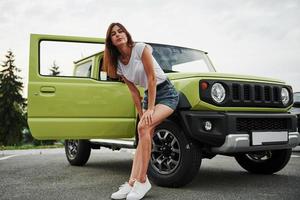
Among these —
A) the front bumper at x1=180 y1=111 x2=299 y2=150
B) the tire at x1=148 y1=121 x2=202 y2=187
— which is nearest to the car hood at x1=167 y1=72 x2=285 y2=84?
the front bumper at x1=180 y1=111 x2=299 y2=150

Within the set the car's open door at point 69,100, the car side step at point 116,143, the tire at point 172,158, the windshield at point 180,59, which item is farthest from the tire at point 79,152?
the tire at point 172,158

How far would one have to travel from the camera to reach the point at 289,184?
4445mm

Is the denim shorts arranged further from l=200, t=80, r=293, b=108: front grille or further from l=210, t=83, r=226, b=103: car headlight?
l=210, t=83, r=226, b=103: car headlight

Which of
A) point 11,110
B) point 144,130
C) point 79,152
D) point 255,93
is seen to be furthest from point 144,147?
point 11,110

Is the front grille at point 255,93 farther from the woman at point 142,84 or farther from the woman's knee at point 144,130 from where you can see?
the woman's knee at point 144,130

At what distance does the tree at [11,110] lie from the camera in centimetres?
3856

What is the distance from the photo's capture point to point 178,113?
4.18 meters

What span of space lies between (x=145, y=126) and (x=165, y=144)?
0.76 metres

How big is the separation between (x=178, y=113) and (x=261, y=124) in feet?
A: 3.12

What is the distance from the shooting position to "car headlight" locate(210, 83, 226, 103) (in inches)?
163

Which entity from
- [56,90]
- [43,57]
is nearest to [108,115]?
[56,90]

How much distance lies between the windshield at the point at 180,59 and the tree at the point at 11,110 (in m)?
35.7

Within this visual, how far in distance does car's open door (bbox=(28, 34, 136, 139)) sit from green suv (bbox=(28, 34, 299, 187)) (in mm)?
12

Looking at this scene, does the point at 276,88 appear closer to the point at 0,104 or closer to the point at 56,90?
the point at 56,90
